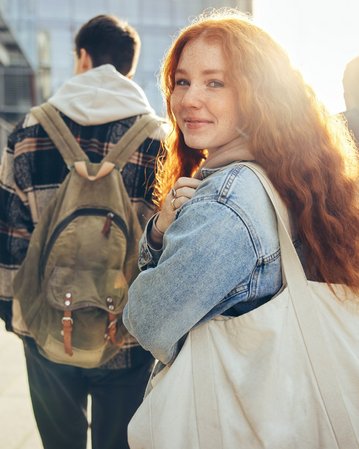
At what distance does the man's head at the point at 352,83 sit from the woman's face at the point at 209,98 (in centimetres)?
70

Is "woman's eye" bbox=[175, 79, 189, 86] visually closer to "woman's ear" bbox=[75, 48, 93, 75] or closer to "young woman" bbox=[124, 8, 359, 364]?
"young woman" bbox=[124, 8, 359, 364]

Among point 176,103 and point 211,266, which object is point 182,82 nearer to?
point 176,103

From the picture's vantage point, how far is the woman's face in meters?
1.64

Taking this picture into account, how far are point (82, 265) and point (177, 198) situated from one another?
0.86 meters

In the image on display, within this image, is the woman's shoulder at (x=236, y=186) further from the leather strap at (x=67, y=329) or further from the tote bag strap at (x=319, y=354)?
the leather strap at (x=67, y=329)

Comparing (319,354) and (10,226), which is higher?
(319,354)

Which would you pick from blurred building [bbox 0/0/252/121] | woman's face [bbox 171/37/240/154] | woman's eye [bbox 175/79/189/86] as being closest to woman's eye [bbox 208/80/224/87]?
woman's face [bbox 171/37/240/154]

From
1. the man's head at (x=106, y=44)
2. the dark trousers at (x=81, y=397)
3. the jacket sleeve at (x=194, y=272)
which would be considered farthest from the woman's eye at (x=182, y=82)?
the dark trousers at (x=81, y=397)

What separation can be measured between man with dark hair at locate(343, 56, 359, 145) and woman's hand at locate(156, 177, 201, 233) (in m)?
0.75

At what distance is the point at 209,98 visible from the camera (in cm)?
165

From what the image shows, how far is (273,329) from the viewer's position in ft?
4.52

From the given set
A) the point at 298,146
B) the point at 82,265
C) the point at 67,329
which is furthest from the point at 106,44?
the point at 298,146

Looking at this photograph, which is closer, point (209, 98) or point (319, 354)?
point (319, 354)

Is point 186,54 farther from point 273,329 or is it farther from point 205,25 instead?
point 273,329
